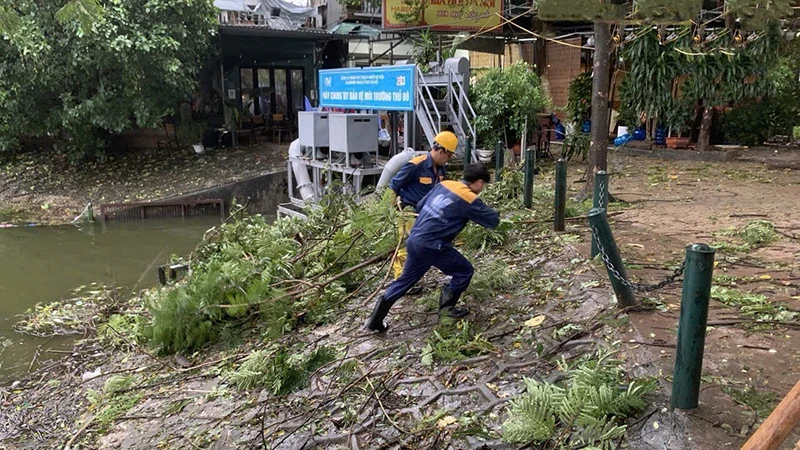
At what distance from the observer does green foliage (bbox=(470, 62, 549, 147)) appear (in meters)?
12.9

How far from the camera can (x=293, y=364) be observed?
4.77 m

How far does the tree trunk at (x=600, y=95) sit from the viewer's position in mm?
7961

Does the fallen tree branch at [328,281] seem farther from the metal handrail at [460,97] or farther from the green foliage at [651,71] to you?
the green foliage at [651,71]

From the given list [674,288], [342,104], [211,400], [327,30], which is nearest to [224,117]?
[327,30]

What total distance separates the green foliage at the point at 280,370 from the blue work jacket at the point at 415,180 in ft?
6.13

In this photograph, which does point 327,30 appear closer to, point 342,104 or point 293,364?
point 342,104

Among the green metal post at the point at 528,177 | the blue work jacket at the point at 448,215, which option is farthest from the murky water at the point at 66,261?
the green metal post at the point at 528,177

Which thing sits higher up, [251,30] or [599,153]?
[251,30]

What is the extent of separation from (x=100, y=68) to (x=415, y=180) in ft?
42.3

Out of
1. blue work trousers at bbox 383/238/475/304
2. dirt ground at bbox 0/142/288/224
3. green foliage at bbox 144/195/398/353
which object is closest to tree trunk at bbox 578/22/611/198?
green foliage at bbox 144/195/398/353

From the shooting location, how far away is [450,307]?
5.05 metres

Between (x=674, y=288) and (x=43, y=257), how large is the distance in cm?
1218

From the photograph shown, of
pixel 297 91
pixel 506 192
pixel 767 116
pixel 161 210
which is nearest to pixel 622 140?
pixel 767 116

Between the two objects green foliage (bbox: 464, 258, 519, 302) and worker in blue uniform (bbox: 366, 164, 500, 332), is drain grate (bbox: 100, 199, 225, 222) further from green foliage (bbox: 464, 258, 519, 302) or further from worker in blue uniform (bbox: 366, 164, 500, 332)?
worker in blue uniform (bbox: 366, 164, 500, 332)
